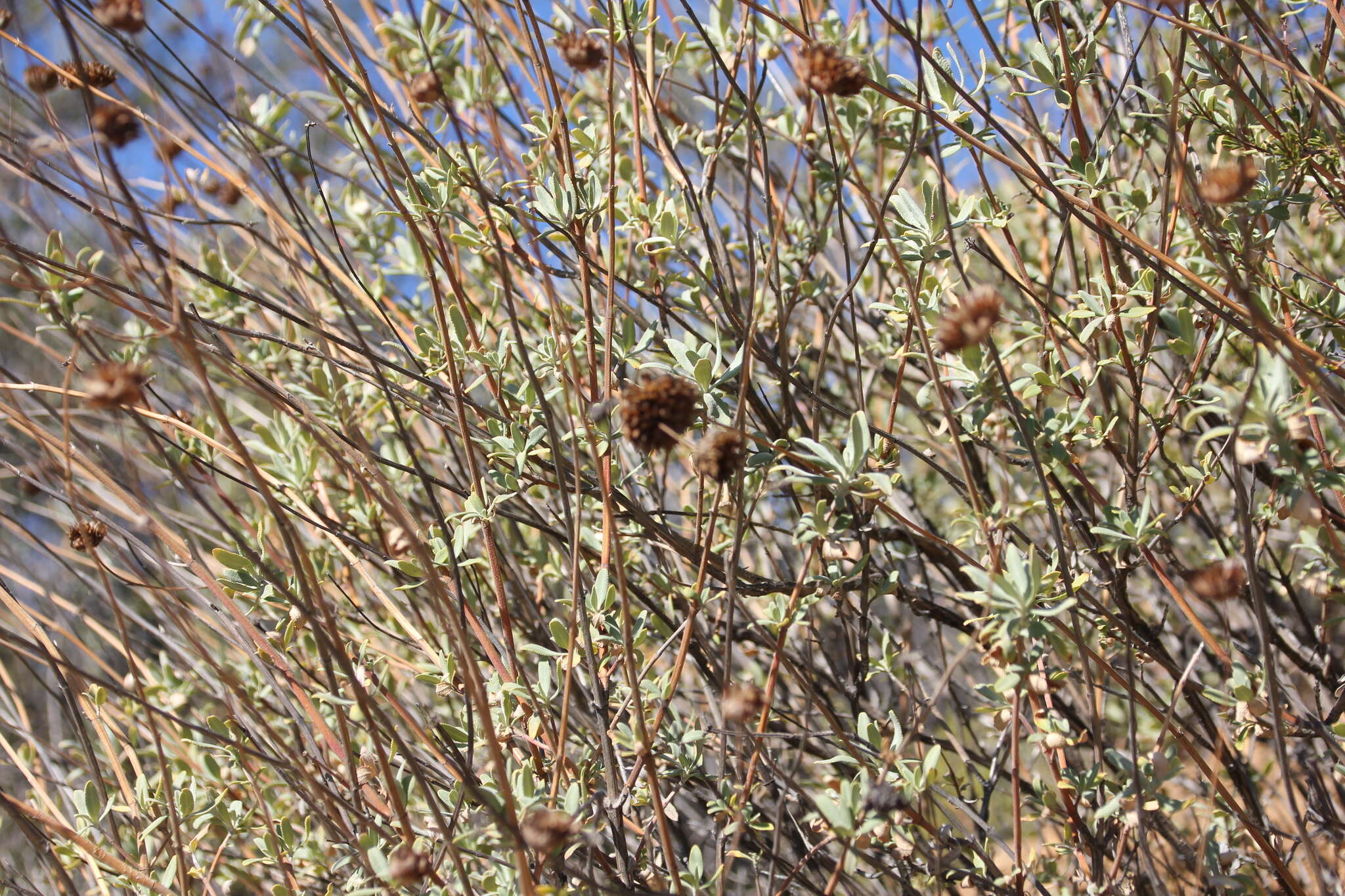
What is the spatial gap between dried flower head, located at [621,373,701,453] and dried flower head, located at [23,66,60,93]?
0.83 m

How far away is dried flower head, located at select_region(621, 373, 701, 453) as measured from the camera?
35.1 inches

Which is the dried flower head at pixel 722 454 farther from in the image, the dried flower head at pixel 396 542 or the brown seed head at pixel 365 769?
the dried flower head at pixel 396 542

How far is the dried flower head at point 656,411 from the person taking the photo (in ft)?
2.93

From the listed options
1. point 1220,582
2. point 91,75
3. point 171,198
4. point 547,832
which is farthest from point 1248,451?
point 171,198

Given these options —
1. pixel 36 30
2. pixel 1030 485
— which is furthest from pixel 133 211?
pixel 36 30

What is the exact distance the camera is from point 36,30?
421cm

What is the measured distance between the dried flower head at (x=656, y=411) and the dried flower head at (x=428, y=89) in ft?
1.56

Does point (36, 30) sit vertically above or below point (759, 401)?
above

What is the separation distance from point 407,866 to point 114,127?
2.51ft

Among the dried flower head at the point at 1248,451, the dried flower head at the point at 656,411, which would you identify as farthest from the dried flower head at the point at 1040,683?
the dried flower head at the point at 656,411

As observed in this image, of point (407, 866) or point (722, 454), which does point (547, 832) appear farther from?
point (722, 454)

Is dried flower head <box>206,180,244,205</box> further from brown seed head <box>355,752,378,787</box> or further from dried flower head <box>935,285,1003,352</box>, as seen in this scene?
dried flower head <box>935,285,1003,352</box>

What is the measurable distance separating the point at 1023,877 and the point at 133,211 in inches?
40.7

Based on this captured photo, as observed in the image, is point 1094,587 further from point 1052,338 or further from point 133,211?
point 133,211
